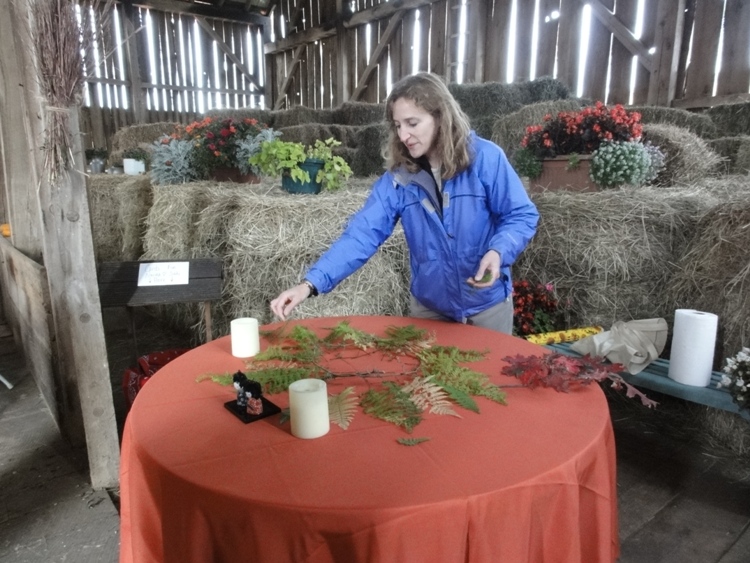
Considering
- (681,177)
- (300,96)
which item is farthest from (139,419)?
(300,96)

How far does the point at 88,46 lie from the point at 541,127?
10.5 ft

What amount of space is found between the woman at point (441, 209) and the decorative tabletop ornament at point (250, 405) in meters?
0.70

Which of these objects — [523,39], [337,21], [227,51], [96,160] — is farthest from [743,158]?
[227,51]

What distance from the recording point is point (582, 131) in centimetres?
379

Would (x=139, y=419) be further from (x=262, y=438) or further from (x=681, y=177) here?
(x=681, y=177)

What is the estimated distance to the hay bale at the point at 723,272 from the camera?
259cm

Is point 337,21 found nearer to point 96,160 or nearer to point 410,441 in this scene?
point 96,160

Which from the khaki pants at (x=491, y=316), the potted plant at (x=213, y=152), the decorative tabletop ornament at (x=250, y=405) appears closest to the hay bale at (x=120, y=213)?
the potted plant at (x=213, y=152)

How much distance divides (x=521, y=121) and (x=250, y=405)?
4.87 metres

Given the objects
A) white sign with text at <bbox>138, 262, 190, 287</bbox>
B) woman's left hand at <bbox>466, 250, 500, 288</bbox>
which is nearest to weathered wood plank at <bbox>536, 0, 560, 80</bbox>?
white sign with text at <bbox>138, 262, 190, 287</bbox>

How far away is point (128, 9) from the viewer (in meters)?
12.0

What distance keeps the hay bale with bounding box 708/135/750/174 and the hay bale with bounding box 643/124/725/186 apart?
1.05 feet

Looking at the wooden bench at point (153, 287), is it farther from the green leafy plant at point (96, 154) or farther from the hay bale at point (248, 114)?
the green leafy plant at point (96, 154)

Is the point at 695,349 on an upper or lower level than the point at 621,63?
lower
